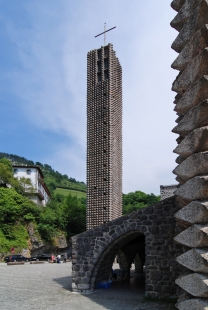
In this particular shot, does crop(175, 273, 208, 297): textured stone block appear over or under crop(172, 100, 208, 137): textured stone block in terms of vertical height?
under

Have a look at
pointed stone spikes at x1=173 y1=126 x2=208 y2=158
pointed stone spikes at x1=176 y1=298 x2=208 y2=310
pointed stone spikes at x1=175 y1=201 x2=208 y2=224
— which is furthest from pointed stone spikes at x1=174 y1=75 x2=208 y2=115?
pointed stone spikes at x1=176 y1=298 x2=208 y2=310

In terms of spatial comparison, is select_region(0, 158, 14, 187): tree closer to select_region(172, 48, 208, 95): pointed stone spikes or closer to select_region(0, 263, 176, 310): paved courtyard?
select_region(0, 263, 176, 310): paved courtyard

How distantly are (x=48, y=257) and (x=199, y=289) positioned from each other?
30.4 metres

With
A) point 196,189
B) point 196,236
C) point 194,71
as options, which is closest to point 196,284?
point 196,236

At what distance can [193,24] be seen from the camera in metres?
2.17

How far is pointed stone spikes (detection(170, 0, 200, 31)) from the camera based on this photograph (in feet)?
7.54

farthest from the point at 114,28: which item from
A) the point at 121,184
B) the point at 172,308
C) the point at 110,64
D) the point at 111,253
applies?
the point at 172,308

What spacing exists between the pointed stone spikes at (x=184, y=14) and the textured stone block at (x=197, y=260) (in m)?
1.75

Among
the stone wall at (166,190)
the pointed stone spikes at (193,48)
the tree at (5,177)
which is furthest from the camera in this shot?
the tree at (5,177)

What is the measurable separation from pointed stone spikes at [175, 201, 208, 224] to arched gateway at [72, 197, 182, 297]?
23.8 feet

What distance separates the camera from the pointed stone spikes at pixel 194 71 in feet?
6.50

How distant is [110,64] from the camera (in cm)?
2459

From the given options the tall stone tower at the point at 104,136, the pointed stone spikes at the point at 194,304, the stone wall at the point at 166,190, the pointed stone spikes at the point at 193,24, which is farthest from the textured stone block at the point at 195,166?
the stone wall at the point at 166,190

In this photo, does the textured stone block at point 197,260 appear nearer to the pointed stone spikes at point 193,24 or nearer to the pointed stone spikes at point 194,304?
the pointed stone spikes at point 194,304
